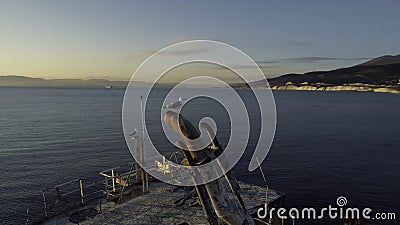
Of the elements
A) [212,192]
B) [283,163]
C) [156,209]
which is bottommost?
[283,163]

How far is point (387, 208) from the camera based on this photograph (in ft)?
122

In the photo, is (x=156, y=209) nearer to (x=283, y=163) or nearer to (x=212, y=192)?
(x=212, y=192)

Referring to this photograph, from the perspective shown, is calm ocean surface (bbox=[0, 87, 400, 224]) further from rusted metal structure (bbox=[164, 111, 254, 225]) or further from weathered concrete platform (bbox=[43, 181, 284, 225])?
rusted metal structure (bbox=[164, 111, 254, 225])

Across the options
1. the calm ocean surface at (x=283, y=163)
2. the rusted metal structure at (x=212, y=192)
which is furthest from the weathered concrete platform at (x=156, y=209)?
the rusted metal structure at (x=212, y=192)

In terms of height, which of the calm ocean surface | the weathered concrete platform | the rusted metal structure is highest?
the rusted metal structure

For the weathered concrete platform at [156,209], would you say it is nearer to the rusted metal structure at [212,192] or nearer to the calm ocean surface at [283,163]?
the calm ocean surface at [283,163]

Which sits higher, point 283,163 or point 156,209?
point 156,209

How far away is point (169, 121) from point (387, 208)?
41.1m

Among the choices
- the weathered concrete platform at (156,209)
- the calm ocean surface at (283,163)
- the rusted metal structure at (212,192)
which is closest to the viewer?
the rusted metal structure at (212,192)

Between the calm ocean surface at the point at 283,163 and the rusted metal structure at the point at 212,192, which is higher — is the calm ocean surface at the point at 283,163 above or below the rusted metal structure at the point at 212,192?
below

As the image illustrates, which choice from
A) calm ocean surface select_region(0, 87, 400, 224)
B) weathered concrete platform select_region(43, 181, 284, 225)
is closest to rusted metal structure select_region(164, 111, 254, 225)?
weathered concrete platform select_region(43, 181, 284, 225)

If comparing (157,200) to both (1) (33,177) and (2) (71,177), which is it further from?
(1) (33,177)

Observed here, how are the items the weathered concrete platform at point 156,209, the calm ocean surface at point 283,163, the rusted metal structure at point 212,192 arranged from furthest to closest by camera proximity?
1. the calm ocean surface at point 283,163
2. the weathered concrete platform at point 156,209
3. the rusted metal structure at point 212,192

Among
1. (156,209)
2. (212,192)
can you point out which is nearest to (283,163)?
(156,209)
